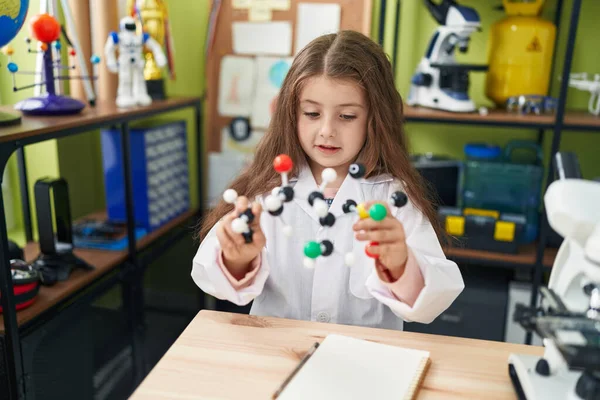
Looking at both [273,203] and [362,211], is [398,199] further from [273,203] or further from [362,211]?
[273,203]

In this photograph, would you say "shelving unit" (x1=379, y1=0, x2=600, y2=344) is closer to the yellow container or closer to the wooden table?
the yellow container

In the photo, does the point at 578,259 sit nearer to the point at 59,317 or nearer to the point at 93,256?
the point at 59,317

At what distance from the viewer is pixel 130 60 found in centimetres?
175

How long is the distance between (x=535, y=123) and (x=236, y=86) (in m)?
1.20

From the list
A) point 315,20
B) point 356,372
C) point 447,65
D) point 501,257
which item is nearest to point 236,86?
point 315,20

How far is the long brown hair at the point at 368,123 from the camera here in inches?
39.0

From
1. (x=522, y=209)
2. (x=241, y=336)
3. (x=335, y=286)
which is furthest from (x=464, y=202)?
(x=241, y=336)

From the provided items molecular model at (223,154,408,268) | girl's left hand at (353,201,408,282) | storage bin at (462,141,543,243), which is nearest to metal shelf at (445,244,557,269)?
storage bin at (462,141,543,243)

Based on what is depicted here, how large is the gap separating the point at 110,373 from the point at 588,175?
6.02 feet

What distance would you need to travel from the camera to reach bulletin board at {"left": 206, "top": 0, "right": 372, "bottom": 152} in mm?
2172

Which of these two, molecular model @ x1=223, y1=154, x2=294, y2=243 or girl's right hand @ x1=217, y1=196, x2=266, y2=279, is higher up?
molecular model @ x1=223, y1=154, x2=294, y2=243

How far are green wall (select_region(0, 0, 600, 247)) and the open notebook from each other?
1496 mm

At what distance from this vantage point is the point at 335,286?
3.43ft

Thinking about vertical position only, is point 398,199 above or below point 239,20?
below
